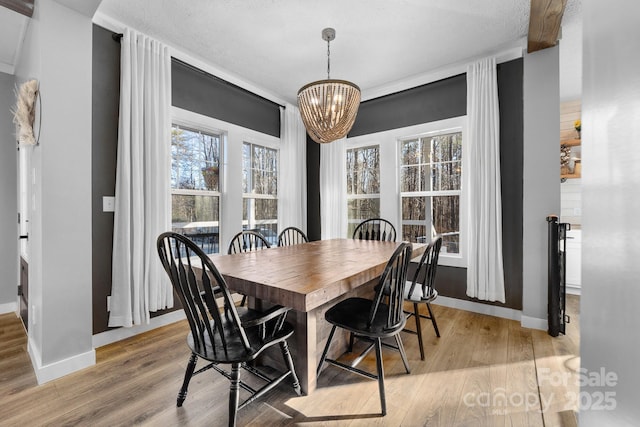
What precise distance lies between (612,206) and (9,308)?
15.5 feet

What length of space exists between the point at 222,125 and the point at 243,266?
221cm

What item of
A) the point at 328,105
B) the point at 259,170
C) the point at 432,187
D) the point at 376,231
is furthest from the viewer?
the point at 259,170

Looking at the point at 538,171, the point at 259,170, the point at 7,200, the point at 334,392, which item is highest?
the point at 259,170

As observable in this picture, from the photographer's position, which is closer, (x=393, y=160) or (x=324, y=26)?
(x=324, y=26)

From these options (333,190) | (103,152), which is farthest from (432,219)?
(103,152)

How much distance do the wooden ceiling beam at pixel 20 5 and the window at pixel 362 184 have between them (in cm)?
337

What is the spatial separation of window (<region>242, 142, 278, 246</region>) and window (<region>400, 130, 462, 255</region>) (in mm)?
1831

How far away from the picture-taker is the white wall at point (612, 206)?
0.90 ft

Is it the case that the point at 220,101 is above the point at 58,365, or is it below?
above

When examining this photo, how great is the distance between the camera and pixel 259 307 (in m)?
1.93

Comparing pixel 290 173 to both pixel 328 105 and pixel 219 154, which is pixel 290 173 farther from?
pixel 328 105

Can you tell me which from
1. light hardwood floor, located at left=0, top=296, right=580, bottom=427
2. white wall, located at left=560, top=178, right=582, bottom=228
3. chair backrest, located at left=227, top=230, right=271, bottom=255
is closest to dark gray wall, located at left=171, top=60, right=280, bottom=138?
chair backrest, located at left=227, top=230, right=271, bottom=255

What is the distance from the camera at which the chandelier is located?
7.29 feet

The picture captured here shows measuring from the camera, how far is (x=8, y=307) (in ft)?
10.1
